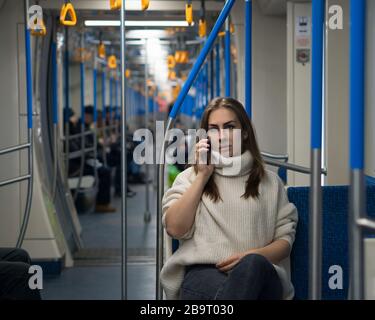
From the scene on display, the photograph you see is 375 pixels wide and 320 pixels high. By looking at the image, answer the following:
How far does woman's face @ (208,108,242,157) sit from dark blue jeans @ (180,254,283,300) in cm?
43

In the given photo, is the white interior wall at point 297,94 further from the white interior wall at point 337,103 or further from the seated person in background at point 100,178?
the seated person in background at point 100,178

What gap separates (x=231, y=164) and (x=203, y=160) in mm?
105

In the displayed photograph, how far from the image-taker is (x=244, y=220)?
2.43 meters

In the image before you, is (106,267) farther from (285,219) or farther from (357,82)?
(357,82)

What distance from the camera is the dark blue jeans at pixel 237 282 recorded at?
7.02 feet

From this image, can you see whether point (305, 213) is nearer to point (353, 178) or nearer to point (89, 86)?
point (353, 178)

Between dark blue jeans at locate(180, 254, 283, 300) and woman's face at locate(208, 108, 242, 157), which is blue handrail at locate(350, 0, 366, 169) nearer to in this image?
dark blue jeans at locate(180, 254, 283, 300)

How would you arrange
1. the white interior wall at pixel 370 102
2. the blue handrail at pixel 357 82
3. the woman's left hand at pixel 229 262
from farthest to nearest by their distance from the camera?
the white interior wall at pixel 370 102
the woman's left hand at pixel 229 262
the blue handrail at pixel 357 82

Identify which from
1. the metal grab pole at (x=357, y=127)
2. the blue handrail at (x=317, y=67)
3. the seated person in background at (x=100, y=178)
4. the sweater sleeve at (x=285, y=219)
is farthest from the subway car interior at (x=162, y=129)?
the seated person in background at (x=100, y=178)

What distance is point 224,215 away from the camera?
2432mm

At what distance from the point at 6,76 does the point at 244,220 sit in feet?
9.15

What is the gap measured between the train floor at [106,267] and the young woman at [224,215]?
1.84m

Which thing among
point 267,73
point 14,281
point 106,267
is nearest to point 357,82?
point 14,281
